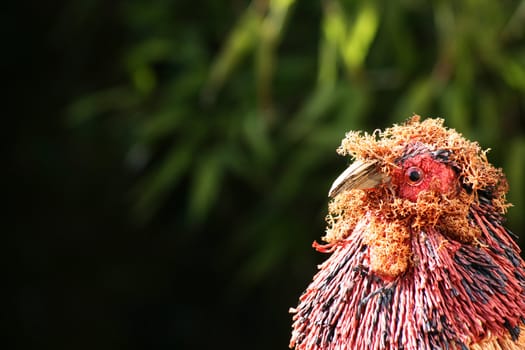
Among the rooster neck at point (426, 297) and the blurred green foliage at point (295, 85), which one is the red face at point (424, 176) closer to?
the rooster neck at point (426, 297)

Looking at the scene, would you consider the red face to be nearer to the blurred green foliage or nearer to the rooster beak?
the rooster beak

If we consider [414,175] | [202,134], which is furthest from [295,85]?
[414,175]

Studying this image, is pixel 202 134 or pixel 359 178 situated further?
pixel 202 134

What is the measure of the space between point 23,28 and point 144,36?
746 mm

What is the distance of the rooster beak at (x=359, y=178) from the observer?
1063mm

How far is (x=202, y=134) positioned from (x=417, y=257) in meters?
2.07

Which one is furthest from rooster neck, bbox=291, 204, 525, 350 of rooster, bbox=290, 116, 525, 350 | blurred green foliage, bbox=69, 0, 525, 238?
blurred green foliage, bbox=69, 0, 525, 238

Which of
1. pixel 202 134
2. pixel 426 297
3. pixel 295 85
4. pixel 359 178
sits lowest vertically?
pixel 426 297

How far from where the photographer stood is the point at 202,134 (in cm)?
307

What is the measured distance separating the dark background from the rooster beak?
1630mm

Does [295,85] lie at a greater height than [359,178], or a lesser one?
greater

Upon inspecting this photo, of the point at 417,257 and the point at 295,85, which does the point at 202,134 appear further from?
the point at 417,257

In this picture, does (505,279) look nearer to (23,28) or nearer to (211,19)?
(211,19)

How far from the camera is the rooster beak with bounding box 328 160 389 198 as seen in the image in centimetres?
106
